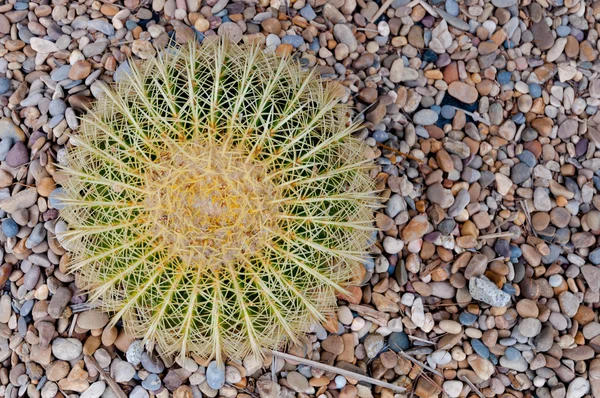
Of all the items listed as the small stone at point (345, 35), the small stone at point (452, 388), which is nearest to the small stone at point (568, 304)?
the small stone at point (452, 388)

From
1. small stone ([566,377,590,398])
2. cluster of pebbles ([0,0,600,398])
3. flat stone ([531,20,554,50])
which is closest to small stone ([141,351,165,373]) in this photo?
cluster of pebbles ([0,0,600,398])

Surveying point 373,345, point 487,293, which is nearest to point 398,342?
point 373,345

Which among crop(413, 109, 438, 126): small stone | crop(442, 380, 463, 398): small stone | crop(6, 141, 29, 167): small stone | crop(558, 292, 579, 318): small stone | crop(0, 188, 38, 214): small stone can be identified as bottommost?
crop(442, 380, 463, 398): small stone

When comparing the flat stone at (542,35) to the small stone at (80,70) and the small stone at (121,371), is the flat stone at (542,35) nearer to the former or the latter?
the small stone at (80,70)

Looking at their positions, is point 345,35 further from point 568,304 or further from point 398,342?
point 568,304

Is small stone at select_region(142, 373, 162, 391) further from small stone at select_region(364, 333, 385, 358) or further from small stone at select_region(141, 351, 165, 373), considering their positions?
small stone at select_region(364, 333, 385, 358)
